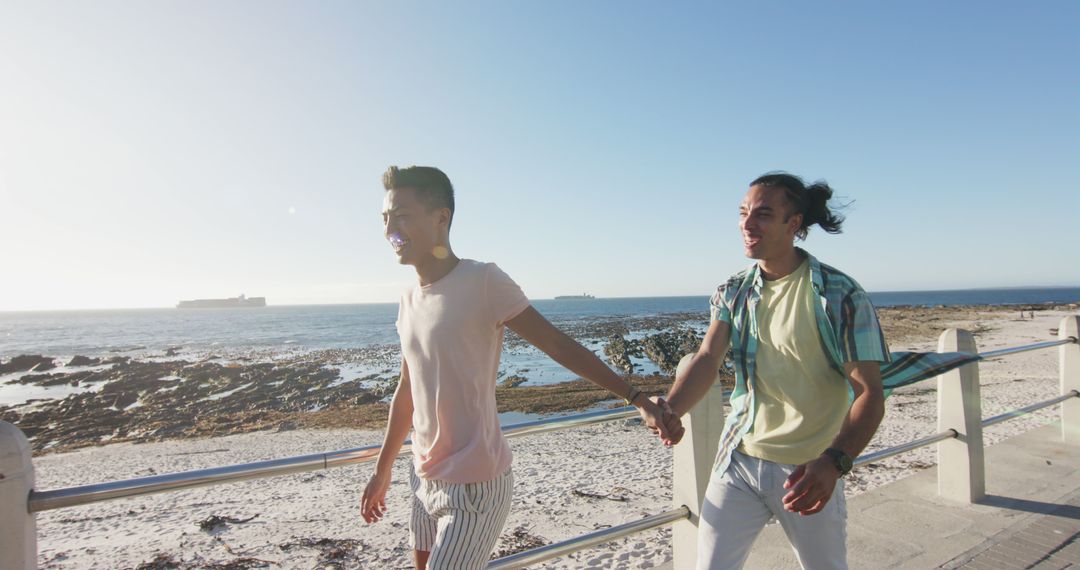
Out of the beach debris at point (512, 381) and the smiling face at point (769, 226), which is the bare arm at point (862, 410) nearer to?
the smiling face at point (769, 226)

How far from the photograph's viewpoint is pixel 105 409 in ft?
68.3

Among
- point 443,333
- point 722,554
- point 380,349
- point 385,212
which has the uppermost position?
point 385,212

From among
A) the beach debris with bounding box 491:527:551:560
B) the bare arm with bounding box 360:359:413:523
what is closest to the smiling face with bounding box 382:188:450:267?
the bare arm with bounding box 360:359:413:523

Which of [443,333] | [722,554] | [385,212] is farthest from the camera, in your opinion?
[722,554]

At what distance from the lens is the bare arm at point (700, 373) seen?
198 cm

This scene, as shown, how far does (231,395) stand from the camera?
2327cm

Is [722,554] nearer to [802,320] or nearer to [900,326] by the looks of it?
[802,320]

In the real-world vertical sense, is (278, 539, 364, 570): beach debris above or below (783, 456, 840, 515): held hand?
below

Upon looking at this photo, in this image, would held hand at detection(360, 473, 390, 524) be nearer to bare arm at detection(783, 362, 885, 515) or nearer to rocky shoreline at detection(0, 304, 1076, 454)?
bare arm at detection(783, 362, 885, 515)

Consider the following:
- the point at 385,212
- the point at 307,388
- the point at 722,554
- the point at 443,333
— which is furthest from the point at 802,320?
the point at 307,388

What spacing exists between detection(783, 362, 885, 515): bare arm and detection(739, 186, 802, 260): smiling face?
0.46 m

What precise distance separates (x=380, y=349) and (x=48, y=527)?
38087 mm

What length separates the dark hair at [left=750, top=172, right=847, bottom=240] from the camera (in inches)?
74.7

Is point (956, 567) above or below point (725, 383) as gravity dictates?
above
